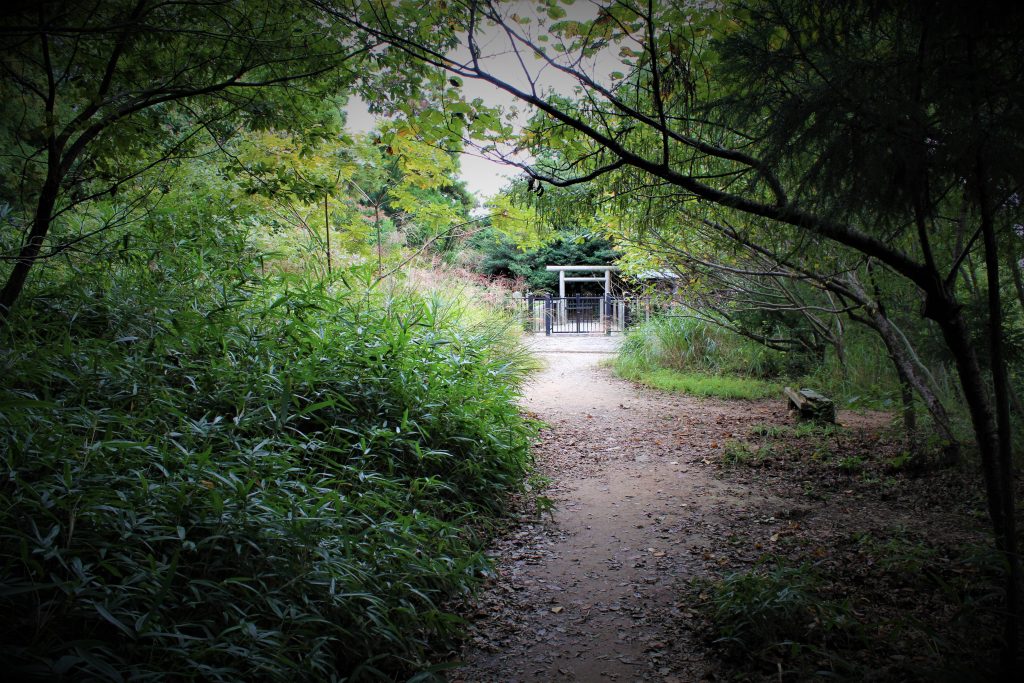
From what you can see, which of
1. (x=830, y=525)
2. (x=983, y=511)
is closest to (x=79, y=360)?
(x=830, y=525)

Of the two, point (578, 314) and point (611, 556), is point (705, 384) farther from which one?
point (578, 314)

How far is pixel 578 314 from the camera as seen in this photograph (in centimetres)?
1778

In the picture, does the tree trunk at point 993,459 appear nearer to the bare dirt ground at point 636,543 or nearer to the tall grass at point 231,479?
the bare dirt ground at point 636,543

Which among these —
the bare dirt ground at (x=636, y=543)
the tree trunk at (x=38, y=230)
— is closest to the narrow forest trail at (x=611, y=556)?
the bare dirt ground at (x=636, y=543)

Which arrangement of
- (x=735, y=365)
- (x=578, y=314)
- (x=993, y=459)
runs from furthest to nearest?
(x=578, y=314), (x=735, y=365), (x=993, y=459)

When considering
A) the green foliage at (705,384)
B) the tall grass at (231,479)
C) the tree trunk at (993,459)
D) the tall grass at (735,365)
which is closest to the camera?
the tall grass at (231,479)

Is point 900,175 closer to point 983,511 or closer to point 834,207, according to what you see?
point 834,207

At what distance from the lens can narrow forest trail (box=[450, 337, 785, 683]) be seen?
2291 mm

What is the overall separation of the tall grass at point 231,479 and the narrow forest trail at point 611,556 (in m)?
0.29

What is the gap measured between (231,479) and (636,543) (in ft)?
A: 7.93

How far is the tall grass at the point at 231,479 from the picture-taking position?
5.42 ft

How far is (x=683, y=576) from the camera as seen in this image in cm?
292

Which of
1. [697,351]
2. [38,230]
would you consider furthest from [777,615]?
[697,351]

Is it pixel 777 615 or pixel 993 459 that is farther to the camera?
pixel 777 615
